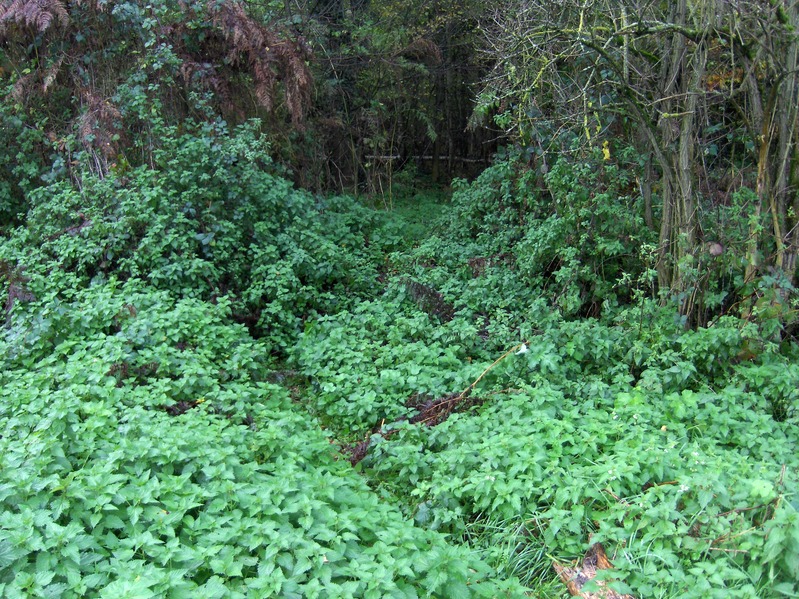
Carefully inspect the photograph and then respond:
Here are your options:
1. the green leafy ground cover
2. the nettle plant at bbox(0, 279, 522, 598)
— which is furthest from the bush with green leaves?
the nettle plant at bbox(0, 279, 522, 598)

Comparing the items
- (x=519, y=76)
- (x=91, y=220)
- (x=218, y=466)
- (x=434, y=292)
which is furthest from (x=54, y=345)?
(x=519, y=76)

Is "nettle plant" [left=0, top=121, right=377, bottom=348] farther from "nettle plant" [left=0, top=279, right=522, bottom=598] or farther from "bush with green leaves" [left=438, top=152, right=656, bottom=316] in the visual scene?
"bush with green leaves" [left=438, top=152, right=656, bottom=316]

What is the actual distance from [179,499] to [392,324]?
366cm

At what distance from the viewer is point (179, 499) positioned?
11.5 ft

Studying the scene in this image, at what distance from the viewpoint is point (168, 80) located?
26.9ft

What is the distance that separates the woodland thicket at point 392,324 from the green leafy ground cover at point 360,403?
2 centimetres

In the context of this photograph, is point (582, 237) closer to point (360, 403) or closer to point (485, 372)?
point (485, 372)

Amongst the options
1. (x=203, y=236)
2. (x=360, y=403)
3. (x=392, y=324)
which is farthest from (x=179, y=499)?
(x=203, y=236)

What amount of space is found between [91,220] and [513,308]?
4.41m

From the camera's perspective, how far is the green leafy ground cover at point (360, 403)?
3268mm

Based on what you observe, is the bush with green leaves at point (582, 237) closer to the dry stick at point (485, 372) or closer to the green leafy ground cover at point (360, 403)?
the green leafy ground cover at point (360, 403)

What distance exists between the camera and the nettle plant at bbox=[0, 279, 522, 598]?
3.00 m

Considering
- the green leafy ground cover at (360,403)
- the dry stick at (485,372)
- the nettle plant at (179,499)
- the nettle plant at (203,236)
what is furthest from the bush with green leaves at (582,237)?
the nettle plant at (179,499)

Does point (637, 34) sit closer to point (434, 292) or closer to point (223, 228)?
point (434, 292)
